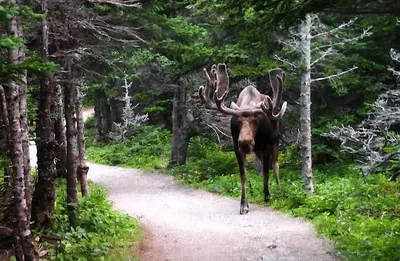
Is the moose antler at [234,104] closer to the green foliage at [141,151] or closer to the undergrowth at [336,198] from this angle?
the undergrowth at [336,198]

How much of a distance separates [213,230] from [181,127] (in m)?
10.8

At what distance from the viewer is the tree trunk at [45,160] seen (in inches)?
316

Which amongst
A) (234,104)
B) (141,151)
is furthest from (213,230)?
(141,151)

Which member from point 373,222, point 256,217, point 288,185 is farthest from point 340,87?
point 373,222

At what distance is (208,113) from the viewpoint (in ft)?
61.8

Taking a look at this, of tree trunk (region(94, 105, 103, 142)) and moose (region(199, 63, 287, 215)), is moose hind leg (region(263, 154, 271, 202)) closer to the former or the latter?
moose (region(199, 63, 287, 215))

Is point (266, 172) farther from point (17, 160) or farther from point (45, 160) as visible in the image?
point (17, 160)

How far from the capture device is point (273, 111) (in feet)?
36.8

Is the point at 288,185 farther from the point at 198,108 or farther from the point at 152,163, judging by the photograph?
the point at 152,163

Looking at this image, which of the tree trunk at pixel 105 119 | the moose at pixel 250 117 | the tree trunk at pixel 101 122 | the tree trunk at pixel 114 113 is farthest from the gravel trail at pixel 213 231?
the tree trunk at pixel 114 113

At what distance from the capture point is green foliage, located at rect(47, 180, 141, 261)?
297 inches

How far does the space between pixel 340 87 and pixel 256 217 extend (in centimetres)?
622

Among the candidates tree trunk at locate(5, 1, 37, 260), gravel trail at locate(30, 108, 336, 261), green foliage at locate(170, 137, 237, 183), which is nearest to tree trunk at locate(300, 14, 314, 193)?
gravel trail at locate(30, 108, 336, 261)

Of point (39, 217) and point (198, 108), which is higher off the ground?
point (198, 108)
